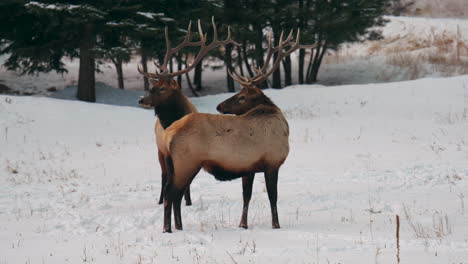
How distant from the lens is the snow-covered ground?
27.4m

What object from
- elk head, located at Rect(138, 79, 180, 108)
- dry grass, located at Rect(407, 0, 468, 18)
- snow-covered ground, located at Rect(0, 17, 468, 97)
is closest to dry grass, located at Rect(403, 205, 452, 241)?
elk head, located at Rect(138, 79, 180, 108)

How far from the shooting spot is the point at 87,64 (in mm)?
19906

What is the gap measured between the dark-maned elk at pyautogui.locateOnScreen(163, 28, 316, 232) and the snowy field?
491 mm

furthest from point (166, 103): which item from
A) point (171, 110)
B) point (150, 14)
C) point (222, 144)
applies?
point (150, 14)

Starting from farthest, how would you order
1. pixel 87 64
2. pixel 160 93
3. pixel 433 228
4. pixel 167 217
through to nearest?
pixel 87 64 → pixel 160 93 → pixel 167 217 → pixel 433 228

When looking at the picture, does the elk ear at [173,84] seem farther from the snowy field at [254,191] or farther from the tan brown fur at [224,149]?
the snowy field at [254,191]

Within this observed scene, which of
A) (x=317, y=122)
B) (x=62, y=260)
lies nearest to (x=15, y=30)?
(x=317, y=122)

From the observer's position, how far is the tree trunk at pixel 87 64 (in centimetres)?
1912

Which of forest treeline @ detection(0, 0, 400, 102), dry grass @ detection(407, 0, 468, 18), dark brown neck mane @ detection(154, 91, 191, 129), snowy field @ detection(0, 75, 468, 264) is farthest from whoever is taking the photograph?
dry grass @ detection(407, 0, 468, 18)

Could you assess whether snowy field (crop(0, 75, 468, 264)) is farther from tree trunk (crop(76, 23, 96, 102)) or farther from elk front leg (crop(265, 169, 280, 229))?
tree trunk (crop(76, 23, 96, 102))

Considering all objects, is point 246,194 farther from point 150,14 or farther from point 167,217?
point 150,14

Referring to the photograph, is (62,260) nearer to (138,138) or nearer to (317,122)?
(138,138)

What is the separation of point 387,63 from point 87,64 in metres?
16.8

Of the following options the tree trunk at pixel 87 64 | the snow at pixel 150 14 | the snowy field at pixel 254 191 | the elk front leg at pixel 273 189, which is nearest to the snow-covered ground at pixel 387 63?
the tree trunk at pixel 87 64
